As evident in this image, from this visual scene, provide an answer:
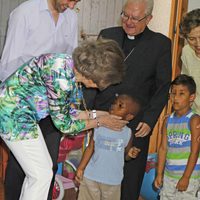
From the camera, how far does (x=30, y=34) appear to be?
2.34m

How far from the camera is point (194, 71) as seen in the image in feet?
8.41

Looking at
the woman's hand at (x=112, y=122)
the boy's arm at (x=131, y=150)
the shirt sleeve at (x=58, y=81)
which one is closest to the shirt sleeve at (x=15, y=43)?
the shirt sleeve at (x=58, y=81)

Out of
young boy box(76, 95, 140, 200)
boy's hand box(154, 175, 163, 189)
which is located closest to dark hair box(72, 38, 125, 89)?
young boy box(76, 95, 140, 200)

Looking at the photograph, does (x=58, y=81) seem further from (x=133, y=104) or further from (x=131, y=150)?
(x=131, y=150)

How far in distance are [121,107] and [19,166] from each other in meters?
0.64

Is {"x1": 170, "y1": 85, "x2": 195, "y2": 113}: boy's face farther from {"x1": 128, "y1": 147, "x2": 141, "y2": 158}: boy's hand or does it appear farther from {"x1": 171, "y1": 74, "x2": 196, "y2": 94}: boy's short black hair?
{"x1": 128, "y1": 147, "x2": 141, "y2": 158}: boy's hand

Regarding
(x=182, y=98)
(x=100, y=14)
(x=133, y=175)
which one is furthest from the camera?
(x=100, y=14)

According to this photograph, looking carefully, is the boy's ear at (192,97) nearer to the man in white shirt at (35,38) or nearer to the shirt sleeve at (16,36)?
the man in white shirt at (35,38)

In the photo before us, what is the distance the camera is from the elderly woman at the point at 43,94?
1.87m

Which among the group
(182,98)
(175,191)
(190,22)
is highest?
(190,22)

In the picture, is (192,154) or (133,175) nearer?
(192,154)

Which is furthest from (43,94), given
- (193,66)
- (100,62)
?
(193,66)

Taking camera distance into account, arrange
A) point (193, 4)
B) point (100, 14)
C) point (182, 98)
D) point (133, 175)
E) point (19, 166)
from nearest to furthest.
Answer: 1. point (19, 166)
2. point (182, 98)
3. point (133, 175)
4. point (193, 4)
5. point (100, 14)

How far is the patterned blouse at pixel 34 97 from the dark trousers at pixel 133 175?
70cm
